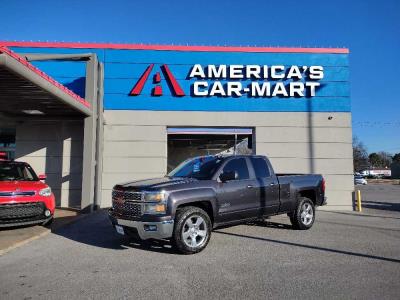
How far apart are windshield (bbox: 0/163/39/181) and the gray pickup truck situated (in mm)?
3564

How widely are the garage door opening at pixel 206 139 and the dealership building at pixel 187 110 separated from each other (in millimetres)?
87

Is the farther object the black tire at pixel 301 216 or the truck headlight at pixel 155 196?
the black tire at pixel 301 216

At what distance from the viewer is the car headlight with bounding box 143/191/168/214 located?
693 cm

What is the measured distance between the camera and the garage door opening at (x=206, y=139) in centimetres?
1639

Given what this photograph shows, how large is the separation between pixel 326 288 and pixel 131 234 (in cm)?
362

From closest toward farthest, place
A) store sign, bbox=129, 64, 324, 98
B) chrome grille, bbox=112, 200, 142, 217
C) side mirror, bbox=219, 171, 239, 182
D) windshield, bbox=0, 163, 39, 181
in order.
A: chrome grille, bbox=112, 200, 142, 217 < side mirror, bbox=219, 171, 239, 182 < windshield, bbox=0, 163, 39, 181 < store sign, bbox=129, 64, 324, 98

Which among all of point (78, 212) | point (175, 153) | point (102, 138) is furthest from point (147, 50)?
point (175, 153)

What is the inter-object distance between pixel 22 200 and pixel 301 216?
22.1 ft

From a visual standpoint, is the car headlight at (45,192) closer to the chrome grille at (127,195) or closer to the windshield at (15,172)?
the windshield at (15,172)

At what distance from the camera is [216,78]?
644 inches

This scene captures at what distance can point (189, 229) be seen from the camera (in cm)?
723

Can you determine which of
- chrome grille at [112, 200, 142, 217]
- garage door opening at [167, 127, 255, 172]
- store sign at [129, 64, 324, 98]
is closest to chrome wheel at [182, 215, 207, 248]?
chrome grille at [112, 200, 142, 217]

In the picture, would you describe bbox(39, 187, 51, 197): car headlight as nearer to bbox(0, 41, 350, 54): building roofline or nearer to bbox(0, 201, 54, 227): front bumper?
bbox(0, 201, 54, 227): front bumper

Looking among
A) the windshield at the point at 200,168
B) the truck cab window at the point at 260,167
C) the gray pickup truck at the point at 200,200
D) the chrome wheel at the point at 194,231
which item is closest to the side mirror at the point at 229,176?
the gray pickup truck at the point at 200,200
